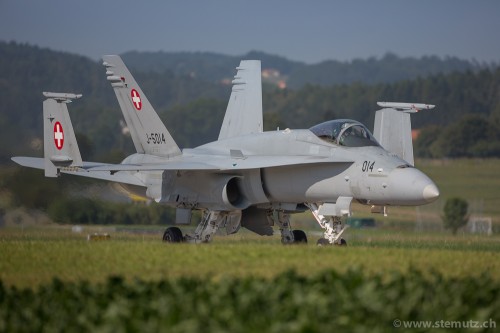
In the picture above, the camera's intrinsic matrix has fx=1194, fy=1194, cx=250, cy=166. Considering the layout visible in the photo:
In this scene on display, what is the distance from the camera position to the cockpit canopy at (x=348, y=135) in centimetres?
2286

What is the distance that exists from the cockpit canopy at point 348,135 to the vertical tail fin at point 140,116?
12.9ft

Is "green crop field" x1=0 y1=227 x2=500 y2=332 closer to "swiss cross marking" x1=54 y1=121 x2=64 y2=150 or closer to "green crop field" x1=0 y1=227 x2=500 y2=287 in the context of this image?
"green crop field" x1=0 y1=227 x2=500 y2=287

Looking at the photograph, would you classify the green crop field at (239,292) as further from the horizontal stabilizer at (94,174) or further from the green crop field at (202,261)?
the horizontal stabilizer at (94,174)

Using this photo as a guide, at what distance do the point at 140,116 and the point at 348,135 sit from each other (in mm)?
5069

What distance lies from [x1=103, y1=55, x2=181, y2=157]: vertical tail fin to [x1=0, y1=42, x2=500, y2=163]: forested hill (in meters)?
4.48

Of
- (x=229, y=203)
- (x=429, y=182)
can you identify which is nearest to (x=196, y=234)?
(x=229, y=203)

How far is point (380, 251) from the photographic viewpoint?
17797mm

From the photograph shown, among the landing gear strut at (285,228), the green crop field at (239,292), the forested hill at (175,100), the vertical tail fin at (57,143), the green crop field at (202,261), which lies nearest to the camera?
the green crop field at (239,292)

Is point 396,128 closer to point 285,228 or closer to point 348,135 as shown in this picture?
point 348,135

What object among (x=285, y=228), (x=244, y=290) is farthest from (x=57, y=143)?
(x=244, y=290)

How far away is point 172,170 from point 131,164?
86 cm

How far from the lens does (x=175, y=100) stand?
14312 centimetres

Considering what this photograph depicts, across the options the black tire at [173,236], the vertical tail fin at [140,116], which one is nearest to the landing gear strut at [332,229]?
the black tire at [173,236]

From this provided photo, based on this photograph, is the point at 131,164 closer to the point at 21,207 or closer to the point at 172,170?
the point at 172,170
